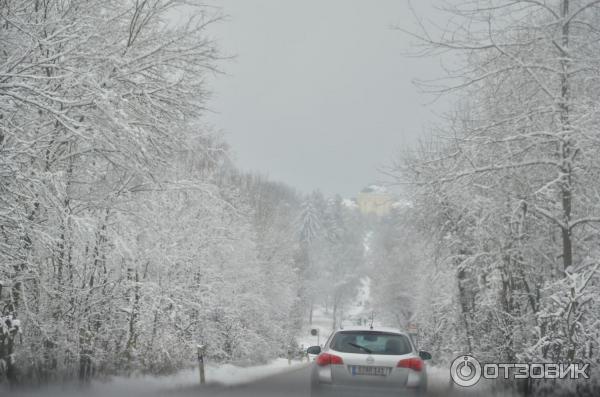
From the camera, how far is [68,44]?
945 cm

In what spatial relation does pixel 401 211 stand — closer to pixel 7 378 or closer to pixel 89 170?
pixel 89 170

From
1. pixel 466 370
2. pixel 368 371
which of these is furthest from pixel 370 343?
pixel 466 370

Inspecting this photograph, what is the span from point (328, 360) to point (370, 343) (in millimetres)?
883

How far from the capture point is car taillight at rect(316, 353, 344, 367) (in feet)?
27.1

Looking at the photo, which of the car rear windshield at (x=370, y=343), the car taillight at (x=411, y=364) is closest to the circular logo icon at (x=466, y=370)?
the car rear windshield at (x=370, y=343)

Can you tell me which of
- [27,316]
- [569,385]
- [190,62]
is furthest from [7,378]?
[569,385]

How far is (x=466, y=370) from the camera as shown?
19.4 m

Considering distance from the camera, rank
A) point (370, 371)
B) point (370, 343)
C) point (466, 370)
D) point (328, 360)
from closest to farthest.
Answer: point (370, 371) < point (328, 360) < point (370, 343) < point (466, 370)

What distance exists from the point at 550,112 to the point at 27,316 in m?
9.80

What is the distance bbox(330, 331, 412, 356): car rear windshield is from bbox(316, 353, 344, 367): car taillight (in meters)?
0.22

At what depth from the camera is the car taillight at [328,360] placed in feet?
27.1

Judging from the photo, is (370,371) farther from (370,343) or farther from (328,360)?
(370,343)

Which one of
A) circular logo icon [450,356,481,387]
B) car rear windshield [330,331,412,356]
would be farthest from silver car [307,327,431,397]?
circular logo icon [450,356,481,387]

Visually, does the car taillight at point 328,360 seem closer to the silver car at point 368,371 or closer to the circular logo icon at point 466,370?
the silver car at point 368,371
